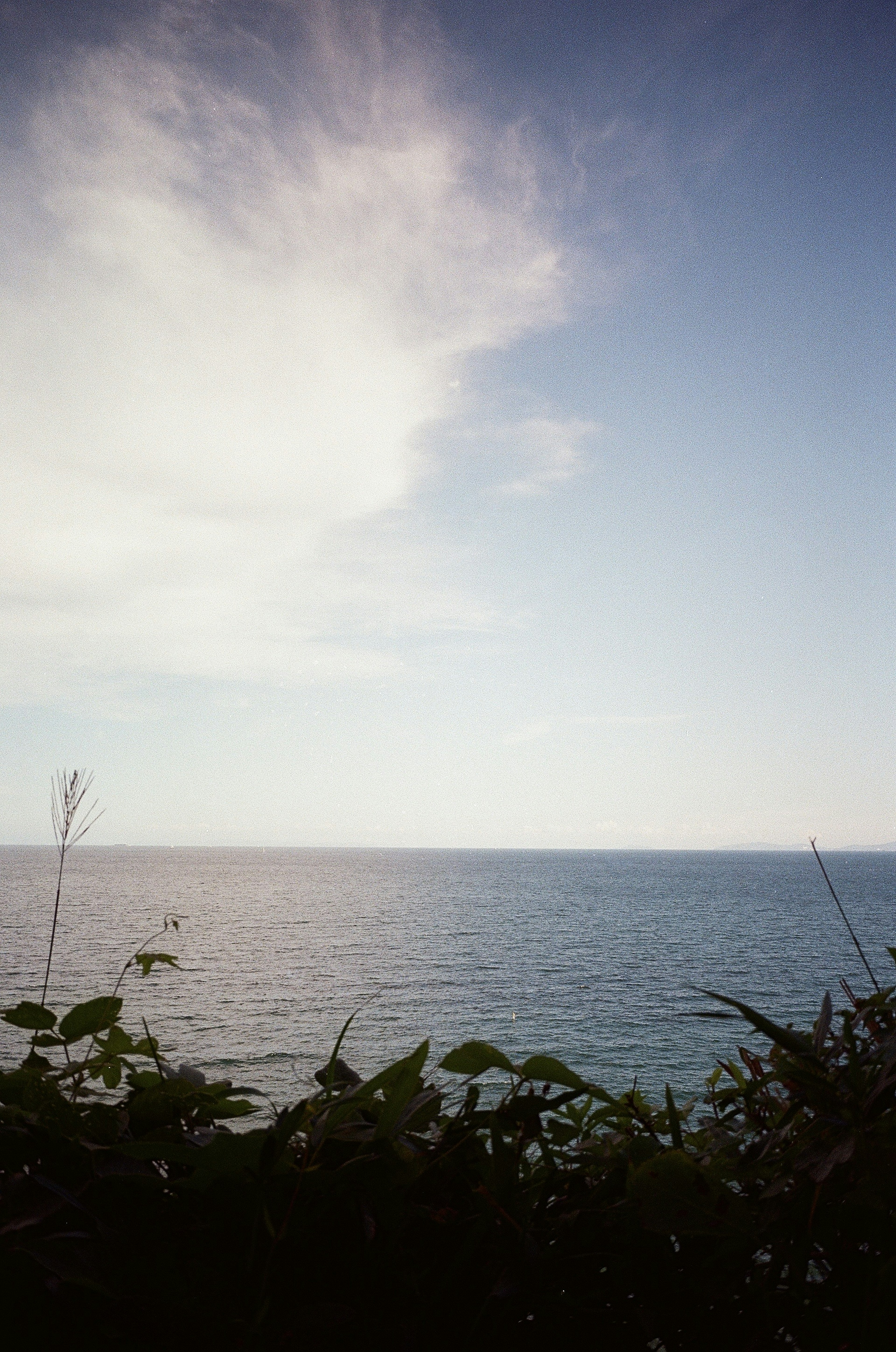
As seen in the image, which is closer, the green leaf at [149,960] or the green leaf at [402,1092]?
the green leaf at [402,1092]

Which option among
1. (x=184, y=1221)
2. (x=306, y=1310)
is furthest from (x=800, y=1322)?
(x=184, y=1221)

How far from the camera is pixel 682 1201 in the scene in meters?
0.93

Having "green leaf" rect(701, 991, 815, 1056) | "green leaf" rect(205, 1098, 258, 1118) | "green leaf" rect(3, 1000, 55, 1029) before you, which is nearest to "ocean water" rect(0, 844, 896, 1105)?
"green leaf" rect(205, 1098, 258, 1118)

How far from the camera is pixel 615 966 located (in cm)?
6912

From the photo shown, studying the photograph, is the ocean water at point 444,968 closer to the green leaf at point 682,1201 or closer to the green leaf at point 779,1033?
the green leaf at point 682,1201

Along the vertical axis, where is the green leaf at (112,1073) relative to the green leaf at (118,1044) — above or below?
below

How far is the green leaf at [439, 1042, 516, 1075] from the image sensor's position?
3.43 ft

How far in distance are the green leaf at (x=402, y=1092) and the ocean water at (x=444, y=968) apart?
19cm

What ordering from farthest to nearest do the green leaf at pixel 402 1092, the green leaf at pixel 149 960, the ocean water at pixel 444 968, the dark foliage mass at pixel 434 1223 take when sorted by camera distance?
the ocean water at pixel 444 968 → the green leaf at pixel 149 960 → the green leaf at pixel 402 1092 → the dark foliage mass at pixel 434 1223

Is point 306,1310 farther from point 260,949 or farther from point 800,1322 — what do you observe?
point 260,949

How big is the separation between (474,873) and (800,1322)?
198320 millimetres

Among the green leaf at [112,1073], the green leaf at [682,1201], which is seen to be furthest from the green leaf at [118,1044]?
the green leaf at [682,1201]

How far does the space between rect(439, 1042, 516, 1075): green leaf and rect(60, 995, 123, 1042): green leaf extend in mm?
448

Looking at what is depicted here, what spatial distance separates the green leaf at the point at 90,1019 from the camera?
3.62ft
